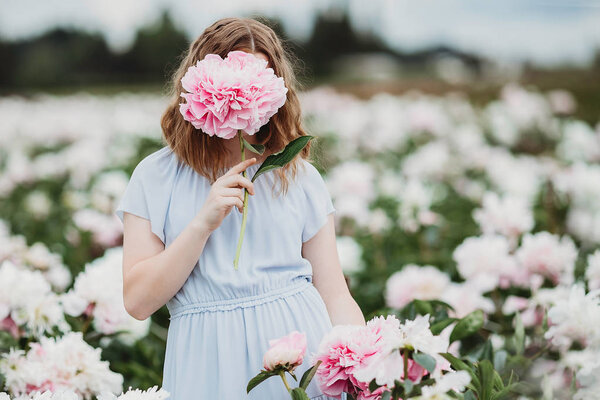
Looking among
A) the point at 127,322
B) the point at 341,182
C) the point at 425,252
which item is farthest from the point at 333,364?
the point at 341,182

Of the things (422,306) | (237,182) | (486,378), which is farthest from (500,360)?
(237,182)

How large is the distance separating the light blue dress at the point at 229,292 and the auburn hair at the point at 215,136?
0.04 meters

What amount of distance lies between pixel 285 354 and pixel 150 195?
556 mm

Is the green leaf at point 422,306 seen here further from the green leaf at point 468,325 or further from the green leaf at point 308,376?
the green leaf at point 308,376

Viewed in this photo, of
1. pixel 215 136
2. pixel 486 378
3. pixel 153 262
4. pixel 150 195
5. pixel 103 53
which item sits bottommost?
pixel 103 53

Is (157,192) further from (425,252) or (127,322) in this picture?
(425,252)

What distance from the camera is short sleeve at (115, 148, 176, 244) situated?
65.6 inches

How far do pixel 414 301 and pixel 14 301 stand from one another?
1.23 m

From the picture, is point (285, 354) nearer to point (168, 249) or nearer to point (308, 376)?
point (308, 376)

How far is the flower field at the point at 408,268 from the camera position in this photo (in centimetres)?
155

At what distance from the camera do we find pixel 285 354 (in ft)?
4.47

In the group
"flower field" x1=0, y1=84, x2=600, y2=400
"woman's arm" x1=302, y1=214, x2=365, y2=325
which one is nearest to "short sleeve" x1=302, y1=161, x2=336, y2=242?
"woman's arm" x1=302, y1=214, x2=365, y2=325

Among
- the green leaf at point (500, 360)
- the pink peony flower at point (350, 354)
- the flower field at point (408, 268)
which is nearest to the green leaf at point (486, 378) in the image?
the flower field at point (408, 268)

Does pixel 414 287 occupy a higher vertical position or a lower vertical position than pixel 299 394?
lower
